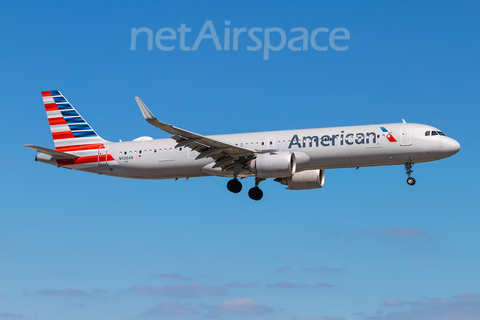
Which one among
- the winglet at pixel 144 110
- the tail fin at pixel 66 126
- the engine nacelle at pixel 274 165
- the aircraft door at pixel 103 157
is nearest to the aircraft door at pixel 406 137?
the engine nacelle at pixel 274 165

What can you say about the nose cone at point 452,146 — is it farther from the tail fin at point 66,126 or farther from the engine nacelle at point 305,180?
the tail fin at point 66,126

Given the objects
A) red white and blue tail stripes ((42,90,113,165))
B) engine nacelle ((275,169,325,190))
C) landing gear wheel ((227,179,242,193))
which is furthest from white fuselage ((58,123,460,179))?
engine nacelle ((275,169,325,190))

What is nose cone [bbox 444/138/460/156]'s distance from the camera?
42.3 m

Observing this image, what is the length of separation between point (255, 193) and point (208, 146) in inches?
224

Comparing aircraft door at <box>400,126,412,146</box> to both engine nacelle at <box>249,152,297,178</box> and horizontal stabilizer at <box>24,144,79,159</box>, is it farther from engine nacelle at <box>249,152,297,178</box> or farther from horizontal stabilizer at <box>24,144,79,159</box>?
horizontal stabilizer at <box>24,144,79,159</box>

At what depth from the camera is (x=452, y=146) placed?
139 feet

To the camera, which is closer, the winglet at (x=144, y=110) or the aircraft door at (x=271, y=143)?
the winglet at (x=144, y=110)

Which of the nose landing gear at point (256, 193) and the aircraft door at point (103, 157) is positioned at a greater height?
the aircraft door at point (103, 157)

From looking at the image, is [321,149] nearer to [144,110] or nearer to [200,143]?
[200,143]

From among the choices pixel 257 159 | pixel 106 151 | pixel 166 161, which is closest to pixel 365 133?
pixel 257 159

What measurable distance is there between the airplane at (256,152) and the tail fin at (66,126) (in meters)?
0.09

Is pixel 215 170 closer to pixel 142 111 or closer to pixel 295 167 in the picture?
pixel 295 167

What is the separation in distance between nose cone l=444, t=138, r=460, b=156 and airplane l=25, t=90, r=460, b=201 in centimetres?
6

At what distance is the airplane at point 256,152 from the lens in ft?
139
